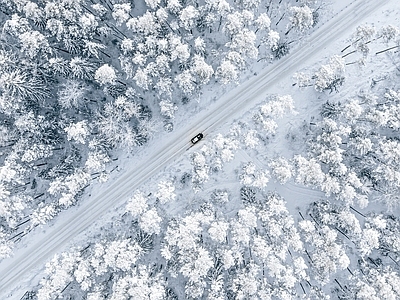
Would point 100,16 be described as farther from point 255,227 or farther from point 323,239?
point 323,239

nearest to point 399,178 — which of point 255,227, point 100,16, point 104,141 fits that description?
point 255,227

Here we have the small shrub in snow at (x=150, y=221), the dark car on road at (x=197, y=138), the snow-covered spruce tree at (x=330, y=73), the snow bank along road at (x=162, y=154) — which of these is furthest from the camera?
the dark car on road at (x=197, y=138)

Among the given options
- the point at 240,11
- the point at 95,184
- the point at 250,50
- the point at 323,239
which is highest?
the point at 240,11

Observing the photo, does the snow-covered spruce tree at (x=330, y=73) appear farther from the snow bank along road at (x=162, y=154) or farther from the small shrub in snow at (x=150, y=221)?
the small shrub in snow at (x=150, y=221)

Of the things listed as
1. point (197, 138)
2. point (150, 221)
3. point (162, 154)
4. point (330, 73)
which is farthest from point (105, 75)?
point (330, 73)

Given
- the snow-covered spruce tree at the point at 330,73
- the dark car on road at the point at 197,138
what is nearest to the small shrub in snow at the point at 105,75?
the dark car on road at the point at 197,138

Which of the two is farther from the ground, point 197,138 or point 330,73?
point 197,138

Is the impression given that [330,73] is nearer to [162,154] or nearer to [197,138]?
[197,138]

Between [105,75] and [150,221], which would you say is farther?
[150,221]
